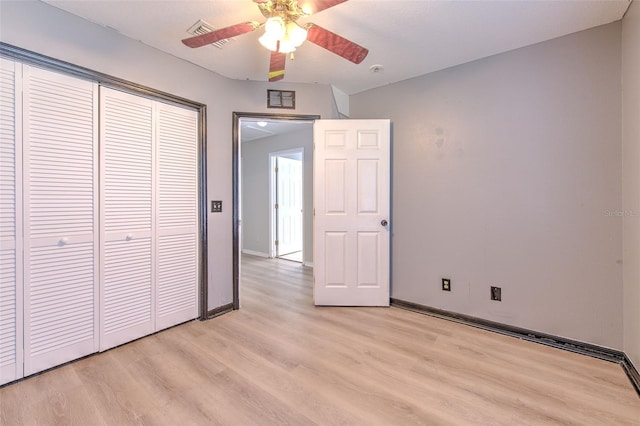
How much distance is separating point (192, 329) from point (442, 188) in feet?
8.55

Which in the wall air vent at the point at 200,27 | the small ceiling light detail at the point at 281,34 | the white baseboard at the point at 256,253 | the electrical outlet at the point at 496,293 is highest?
the wall air vent at the point at 200,27

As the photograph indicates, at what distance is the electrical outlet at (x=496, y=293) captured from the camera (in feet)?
7.74

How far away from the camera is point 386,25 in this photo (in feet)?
6.36

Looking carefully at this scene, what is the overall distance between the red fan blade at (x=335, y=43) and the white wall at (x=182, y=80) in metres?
1.21

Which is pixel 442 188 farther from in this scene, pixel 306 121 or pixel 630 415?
pixel 630 415

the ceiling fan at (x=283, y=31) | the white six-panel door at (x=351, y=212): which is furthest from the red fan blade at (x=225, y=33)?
the white six-panel door at (x=351, y=212)

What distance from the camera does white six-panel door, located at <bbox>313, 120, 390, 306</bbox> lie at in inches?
A: 112

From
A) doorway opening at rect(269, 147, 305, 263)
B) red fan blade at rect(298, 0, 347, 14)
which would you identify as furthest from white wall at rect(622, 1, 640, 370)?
doorway opening at rect(269, 147, 305, 263)

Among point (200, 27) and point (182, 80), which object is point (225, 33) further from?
point (182, 80)

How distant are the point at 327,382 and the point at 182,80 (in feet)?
8.53

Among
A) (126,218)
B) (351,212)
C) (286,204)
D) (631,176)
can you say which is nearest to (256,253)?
(286,204)

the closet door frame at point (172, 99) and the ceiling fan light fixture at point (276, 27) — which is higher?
the ceiling fan light fixture at point (276, 27)

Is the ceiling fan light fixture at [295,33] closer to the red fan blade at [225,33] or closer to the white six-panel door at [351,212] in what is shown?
the red fan blade at [225,33]

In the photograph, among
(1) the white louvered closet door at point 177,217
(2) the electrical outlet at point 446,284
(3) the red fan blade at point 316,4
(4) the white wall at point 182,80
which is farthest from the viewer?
(2) the electrical outlet at point 446,284
